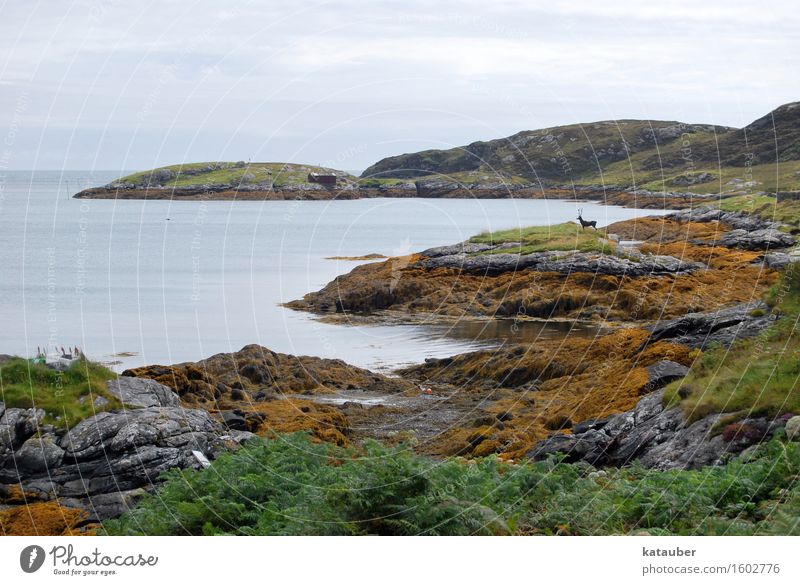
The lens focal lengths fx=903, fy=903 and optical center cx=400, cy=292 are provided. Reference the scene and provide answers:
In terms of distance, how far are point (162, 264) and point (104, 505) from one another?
6906 cm

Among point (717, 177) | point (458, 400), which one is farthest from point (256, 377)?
point (717, 177)

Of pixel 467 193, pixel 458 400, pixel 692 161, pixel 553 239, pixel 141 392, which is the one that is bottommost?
pixel 458 400

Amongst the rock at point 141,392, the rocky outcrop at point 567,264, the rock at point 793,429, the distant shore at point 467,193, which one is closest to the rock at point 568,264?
the rocky outcrop at point 567,264

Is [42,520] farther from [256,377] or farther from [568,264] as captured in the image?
[568,264]

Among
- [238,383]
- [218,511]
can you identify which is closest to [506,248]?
[238,383]

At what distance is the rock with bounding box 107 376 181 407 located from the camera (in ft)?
76.7

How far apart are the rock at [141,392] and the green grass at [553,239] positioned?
151 ft

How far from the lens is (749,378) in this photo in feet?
65.4

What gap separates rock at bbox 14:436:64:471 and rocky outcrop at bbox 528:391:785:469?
1113cm

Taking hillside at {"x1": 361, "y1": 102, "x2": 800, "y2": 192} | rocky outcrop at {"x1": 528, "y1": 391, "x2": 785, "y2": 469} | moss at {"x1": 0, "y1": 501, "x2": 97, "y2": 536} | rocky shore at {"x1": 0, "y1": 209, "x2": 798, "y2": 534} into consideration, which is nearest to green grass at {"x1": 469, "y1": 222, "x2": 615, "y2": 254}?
rocky shore at {"x1": 0, "y1": 209, "x2": 798, "y2": 534}

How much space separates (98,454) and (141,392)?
393 centimetres

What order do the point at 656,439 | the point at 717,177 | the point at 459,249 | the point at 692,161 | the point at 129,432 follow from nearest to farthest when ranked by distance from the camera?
the point at 656,439, the point at 129,432, the point at 459,249, the point at 717,177, the point at 692,161

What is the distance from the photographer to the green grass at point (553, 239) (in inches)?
2689
